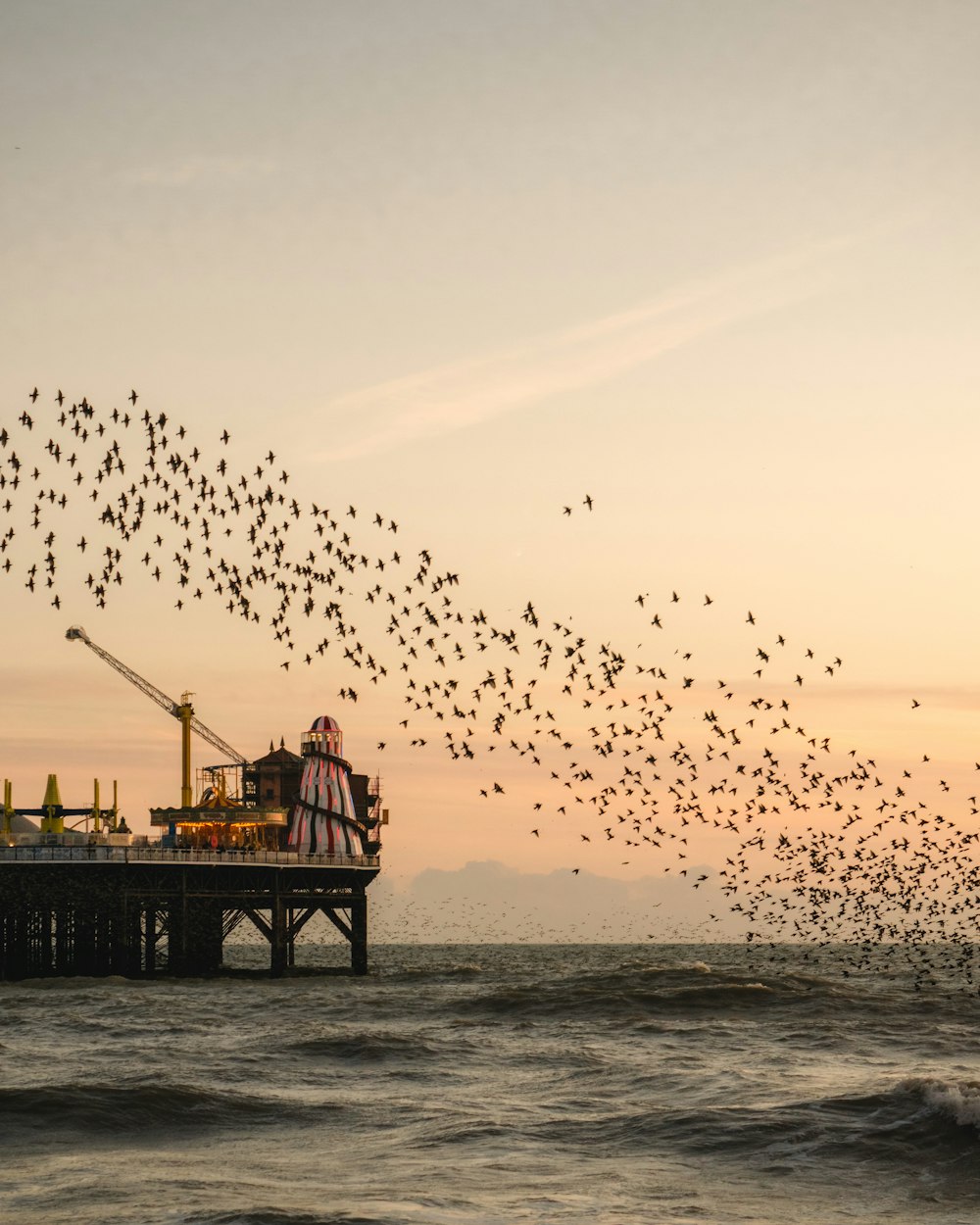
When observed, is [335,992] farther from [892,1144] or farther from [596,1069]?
[892,1144]

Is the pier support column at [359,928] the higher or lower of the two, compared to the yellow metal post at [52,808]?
lower

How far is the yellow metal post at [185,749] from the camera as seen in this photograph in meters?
120

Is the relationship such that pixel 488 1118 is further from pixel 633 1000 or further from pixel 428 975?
pixel 428 975

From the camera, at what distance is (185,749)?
4948 inches

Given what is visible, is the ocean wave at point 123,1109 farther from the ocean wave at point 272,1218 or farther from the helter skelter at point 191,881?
the helter skelter at point 191,881

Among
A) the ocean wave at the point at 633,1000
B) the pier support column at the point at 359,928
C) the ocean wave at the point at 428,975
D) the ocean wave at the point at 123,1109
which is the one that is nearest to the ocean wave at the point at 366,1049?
the ocean wave at the point at 123,1109

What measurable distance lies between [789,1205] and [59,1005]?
157 feet

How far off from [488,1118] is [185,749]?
94.6 m

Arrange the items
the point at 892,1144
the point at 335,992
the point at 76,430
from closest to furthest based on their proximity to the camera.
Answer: the point at 892,1144
the point at 76,430
the point at 335,992

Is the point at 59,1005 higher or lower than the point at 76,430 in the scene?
lower

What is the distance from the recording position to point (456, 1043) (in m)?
50.9

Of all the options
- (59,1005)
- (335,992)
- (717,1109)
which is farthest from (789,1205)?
(335,992)

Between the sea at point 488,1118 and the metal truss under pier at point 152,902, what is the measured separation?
23938 millimetres

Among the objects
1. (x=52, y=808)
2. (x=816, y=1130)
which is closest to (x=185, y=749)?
(x=52, y=808)
